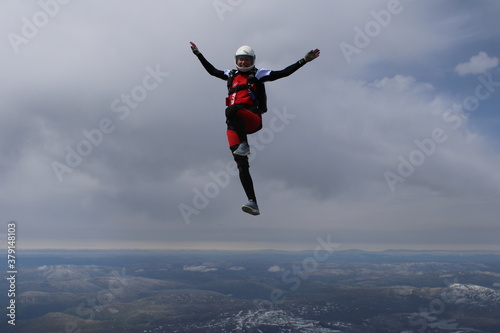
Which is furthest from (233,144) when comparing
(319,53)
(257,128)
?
(319,53)

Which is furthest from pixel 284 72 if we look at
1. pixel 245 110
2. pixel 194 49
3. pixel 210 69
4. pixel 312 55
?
pixel 194 49

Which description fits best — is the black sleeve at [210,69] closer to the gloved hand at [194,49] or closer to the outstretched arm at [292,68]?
the gloved hand at [194,49]

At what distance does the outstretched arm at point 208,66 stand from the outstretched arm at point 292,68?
5.32ft

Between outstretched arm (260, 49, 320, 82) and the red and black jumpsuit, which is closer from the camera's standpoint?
outstretched arm (260, 49, 320, 82)

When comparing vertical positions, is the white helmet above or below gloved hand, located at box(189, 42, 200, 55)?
below

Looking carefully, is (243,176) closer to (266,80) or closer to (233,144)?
(233,144)

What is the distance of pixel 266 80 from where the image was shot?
1033cm

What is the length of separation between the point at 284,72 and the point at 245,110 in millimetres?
1509

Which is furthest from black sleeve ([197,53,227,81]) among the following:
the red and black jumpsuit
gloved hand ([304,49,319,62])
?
gloved hand ([304,49,319,62])

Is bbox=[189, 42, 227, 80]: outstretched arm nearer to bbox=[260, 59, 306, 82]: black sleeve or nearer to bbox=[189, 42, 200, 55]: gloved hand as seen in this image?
bbox=[189, 42, 200, 55]: gloved hand

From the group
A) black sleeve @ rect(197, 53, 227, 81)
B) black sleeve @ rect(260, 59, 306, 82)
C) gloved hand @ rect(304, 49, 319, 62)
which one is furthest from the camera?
black sleeve @ rect(197, 53, 227, 81)

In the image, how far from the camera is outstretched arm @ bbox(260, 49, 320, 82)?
31.4 ft

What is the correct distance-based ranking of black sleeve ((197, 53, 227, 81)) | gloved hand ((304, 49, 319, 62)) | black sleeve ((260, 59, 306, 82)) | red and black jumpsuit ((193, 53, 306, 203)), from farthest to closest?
black sleeve ((197, 53, 227, 81)) → red and black jumpsuit ((193, 53, 306, 203)) → black sleeve ((260, 59, 306, 82)) → gloved hand ((304, 49, 319, 62))

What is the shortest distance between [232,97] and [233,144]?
1.34 m
